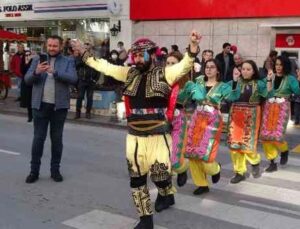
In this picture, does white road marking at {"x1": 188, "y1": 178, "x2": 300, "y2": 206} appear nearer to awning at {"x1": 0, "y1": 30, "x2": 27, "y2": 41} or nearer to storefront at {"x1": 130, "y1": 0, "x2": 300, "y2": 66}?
storefront at {"x1": 130, "y1": 0, "x2": 300, "y2": 66}

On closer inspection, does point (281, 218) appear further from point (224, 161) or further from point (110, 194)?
point (224, 161)

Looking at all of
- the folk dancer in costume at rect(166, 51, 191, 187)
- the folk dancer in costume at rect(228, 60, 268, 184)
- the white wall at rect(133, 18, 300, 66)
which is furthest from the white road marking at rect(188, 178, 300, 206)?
the white wall at rect(133, 18, 300, 66)

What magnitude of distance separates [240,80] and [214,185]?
150 cm

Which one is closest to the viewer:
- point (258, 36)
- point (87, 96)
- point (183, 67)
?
point (183, 67)

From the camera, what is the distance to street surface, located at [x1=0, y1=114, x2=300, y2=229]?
221 inches

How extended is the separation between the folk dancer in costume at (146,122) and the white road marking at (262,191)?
1.99 meters

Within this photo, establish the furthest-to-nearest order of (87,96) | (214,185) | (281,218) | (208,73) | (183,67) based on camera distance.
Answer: (87,96) < (214,185) < (208,73) < (281,218) < (183,67)

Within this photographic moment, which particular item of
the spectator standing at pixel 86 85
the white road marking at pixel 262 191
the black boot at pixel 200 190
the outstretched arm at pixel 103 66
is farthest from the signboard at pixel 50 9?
the outstretched arm at pixel 103 66

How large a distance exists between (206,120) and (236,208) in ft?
3.58

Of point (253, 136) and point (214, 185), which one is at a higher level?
point (253, 136)

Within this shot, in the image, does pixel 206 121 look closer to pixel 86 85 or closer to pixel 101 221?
pixel 101 221

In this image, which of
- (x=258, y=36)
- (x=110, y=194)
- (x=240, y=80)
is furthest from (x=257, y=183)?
(x=258, y=36)

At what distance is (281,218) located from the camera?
19.1 ft

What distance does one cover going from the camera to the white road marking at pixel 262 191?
6645 mm
